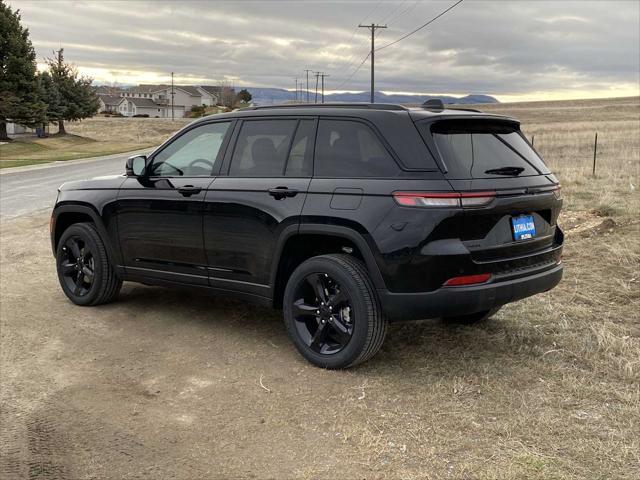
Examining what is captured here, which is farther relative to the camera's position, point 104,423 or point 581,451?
point 104,423

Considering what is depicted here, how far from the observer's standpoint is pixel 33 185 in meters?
17.9

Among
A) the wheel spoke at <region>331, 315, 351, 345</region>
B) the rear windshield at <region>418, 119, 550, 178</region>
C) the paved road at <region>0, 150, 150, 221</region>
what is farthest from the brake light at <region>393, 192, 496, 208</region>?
the paved road at <region>0, 150, 150, 221</region>

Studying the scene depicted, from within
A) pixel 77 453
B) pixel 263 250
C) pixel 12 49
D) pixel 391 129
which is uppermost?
pixel 12 49

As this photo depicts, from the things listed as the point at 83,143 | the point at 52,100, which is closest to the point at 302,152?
the point at 83,143

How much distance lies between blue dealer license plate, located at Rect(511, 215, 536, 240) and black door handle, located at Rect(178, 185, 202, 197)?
7.93 ft

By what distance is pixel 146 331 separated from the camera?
523 cm

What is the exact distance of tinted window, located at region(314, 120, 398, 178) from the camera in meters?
4.07

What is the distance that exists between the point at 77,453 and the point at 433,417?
6.41ft

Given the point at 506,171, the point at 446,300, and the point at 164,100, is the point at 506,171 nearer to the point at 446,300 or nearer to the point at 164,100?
the point at 446,300

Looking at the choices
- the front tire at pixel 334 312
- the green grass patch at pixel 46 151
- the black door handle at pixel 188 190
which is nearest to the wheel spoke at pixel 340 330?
the front tire at pixel 334 312

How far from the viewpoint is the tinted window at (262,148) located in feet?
15.2

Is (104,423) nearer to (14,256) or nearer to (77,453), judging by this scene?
(77,453)

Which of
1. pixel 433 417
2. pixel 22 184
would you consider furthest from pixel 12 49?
pixel 433 417

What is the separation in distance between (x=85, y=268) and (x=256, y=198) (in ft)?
7.52
